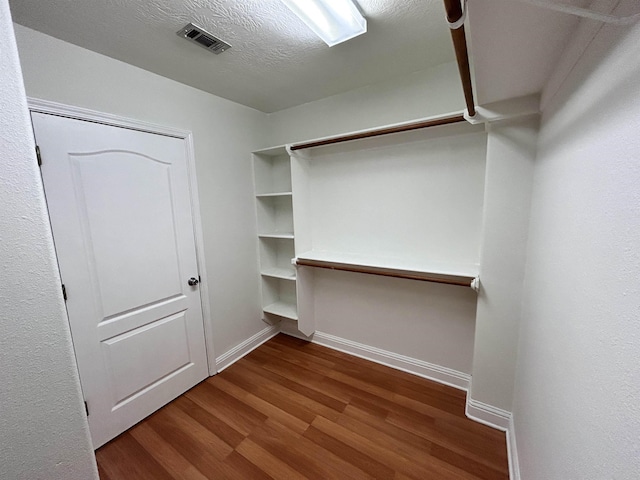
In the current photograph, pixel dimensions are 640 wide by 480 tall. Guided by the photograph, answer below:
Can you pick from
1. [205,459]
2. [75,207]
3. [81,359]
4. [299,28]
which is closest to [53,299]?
[75,207]

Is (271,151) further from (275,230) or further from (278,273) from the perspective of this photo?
(278,273)

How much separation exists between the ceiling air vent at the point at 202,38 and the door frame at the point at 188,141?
0.68 meters

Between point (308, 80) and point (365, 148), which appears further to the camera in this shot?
point (365, 148)

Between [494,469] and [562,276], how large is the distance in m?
1.29

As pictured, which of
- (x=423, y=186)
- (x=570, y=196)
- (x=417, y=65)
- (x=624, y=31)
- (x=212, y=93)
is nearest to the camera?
(x=624, y=31)

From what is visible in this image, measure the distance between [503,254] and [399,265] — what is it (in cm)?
68

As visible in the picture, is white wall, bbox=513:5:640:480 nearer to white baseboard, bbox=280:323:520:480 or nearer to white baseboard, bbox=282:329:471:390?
white baseboard, bbox=280:323:520:480

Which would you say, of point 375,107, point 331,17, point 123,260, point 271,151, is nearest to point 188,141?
point 271,151

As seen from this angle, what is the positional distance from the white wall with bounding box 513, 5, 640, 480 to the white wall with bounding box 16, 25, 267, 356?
2272 millimetres

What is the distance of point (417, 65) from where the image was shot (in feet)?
5.90

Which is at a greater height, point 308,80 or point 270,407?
point 308,80

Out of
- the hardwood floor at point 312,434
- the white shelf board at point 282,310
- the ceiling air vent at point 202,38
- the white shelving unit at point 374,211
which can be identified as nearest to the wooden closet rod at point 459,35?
the white shelving unit at point 374,211

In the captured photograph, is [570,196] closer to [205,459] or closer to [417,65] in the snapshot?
[417,65]

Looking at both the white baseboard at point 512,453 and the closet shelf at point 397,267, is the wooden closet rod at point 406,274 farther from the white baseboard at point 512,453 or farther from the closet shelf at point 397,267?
the white baseboard at point 512,453
